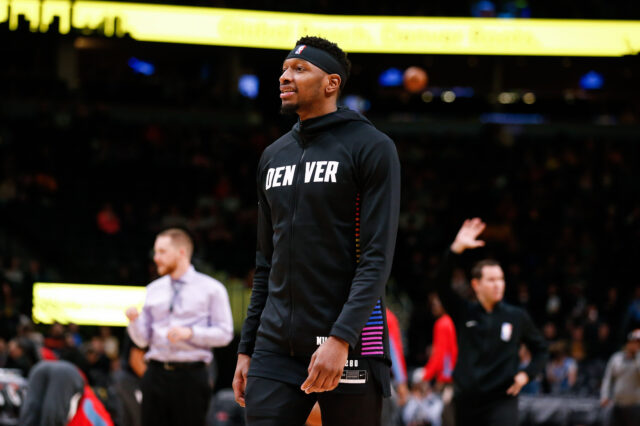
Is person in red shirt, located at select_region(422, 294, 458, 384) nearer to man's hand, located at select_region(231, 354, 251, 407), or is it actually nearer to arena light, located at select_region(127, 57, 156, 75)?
man's hand, located at select_region(231, 354, 251, 407)

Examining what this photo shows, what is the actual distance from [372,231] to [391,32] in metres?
21.1

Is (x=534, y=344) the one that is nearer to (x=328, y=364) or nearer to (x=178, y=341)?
(x=178, y=341)

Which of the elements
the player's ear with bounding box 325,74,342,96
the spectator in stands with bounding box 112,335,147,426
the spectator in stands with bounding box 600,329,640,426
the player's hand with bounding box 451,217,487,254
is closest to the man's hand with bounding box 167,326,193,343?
the spectator in stands with bounding box 112,335,147,426

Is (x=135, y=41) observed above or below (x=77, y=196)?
above

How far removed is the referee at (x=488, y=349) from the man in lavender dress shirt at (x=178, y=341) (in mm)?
1870

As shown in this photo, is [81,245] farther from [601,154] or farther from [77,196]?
[601,154]

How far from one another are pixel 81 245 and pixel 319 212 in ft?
55.8

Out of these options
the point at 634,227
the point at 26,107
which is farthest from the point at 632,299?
the point at 26,107

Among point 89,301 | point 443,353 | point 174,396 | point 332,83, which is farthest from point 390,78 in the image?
point 332,83

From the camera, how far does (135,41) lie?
906 inches

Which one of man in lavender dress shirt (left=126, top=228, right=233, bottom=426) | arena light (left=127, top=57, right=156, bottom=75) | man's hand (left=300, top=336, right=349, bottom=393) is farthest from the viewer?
arena light (left=127, top=57, right=156, bottom=75)

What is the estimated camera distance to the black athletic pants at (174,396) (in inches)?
297

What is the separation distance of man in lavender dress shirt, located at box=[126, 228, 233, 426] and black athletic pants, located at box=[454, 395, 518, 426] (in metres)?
1.95

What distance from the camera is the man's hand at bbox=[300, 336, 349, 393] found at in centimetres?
342
